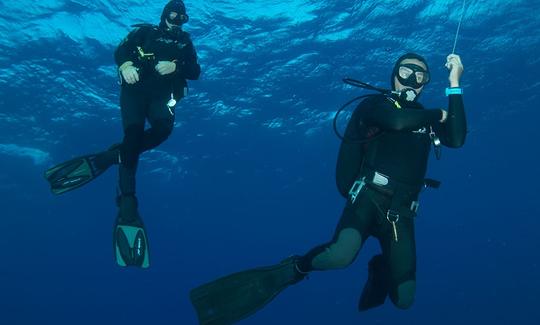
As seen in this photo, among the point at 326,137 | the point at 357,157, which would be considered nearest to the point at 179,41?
the point at 357,157

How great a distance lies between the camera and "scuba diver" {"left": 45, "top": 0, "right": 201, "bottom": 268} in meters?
7.27

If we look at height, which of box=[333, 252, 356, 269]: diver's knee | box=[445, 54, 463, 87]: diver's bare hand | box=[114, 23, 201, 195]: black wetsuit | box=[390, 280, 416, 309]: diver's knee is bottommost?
box=[390, 280, 416, 309]: diver's knee

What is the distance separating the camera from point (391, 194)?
5699mm

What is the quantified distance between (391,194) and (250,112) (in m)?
18.7

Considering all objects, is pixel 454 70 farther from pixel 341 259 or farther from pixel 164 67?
pixel 164 67

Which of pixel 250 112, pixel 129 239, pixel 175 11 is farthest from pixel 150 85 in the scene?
pixel 250 112

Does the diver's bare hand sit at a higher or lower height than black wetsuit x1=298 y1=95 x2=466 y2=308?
higher

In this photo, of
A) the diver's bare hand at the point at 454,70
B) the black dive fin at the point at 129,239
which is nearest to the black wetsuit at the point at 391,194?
the diver's bare hand at the point at 454,70

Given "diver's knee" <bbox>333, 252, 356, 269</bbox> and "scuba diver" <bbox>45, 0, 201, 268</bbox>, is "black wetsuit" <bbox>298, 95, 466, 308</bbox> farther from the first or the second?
"scuba diver" <bbox>45, 0, 201, 268</bbox>

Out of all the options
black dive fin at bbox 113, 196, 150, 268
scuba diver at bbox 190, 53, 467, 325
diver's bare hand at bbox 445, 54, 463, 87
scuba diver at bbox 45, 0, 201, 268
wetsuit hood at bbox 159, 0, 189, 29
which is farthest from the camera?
wetsuit hood at bbox 159, 0, 189, 29

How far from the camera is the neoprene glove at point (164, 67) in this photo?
24.2 ft

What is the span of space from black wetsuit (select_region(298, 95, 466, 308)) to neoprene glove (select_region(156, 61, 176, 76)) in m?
3.37

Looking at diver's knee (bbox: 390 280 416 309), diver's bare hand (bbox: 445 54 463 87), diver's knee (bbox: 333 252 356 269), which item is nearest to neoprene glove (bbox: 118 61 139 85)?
diver's knee (bbox: 333 252 356 269)

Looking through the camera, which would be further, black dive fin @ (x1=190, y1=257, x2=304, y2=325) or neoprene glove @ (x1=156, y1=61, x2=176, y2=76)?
neoprene glove @ (x1=156, y1=61, x2=176, y2=76)
